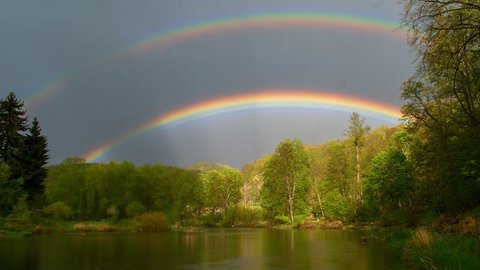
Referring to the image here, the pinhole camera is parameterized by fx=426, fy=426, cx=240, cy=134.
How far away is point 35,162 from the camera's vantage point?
66062 mm

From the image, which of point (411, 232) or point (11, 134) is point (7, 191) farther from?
point (411, 232)

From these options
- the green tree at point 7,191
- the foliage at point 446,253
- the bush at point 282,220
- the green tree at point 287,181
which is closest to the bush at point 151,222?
the green tree at point 7,191

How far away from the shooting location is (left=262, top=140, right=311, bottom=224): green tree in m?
92.4

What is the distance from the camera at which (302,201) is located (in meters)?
92.9

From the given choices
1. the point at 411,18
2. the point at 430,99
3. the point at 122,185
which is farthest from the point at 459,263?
the point at 122,185

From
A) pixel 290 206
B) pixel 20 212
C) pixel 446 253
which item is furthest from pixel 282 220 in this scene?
pixel 446 253

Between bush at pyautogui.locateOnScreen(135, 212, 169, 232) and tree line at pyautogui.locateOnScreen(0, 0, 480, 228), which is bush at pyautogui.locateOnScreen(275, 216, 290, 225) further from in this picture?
bush at pyautogui.locateOnScreen(135, 212, 169, 232)

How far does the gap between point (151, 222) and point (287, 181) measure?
32.6m

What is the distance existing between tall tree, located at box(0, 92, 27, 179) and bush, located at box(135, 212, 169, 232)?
19.6 m

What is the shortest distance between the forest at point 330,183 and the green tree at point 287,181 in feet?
0.77

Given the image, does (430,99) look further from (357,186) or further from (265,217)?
(265,217)

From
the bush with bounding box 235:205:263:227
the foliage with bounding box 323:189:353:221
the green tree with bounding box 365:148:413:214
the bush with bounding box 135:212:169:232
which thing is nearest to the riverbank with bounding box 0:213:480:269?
the bush with bounding box 135:212:169:232

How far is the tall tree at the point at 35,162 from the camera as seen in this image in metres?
65.7

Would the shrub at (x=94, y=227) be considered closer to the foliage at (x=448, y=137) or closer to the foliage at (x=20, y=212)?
the foliage at (x=20, y=212)
